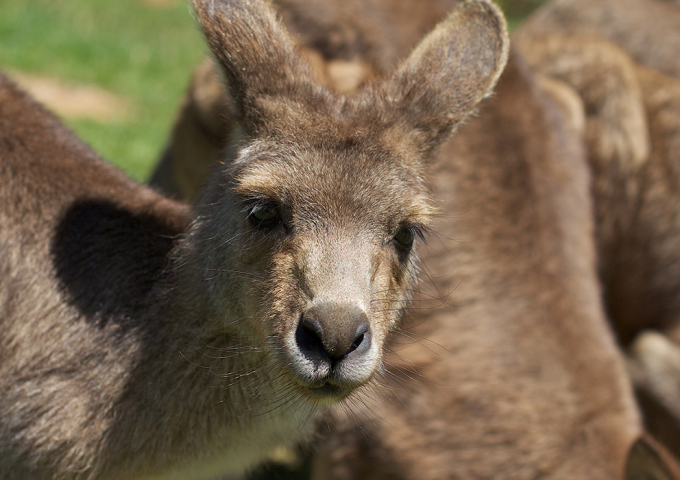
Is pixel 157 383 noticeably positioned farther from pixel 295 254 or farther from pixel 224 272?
pixel 295 254

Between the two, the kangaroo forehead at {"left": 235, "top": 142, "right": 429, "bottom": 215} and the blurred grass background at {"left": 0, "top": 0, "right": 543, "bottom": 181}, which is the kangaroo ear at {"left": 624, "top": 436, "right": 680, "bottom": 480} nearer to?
the kangaroo forehead at {"left": 235, "top": 142, "right": 429, "bottom": 215}

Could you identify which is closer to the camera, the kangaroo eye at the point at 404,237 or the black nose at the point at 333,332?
the black nose at the point at 333,332

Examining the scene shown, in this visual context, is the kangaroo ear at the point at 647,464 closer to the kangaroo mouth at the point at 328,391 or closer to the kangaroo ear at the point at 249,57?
the kangaroo mouth at the point at 328,391

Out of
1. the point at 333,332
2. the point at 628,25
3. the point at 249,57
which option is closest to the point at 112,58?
the point at 628,25

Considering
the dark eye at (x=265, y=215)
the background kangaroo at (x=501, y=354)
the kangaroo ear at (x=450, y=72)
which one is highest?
the kangaroo ear at (x=450, y=72)

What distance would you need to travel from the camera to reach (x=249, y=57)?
4.13 m

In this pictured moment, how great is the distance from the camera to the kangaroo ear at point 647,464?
5.17 meters

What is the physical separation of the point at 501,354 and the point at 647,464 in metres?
1.27

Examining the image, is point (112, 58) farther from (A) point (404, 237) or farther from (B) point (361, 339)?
(B) point (361, 339)

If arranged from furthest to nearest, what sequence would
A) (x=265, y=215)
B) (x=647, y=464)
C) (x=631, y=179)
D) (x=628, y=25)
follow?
(x=628, y=25) < (x=631, y=179) < (x=647, y=464) < (x=265, y=215)

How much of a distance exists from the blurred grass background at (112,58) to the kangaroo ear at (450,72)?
662 cm

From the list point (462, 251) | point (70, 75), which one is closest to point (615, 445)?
point (462, 251)

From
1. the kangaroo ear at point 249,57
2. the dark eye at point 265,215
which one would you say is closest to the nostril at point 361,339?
the dark eye at point 265,215

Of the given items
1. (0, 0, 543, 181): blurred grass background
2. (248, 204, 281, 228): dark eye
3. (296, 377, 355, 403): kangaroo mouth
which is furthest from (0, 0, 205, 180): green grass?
(296, 377, 355, 403): kangaroo mouth
